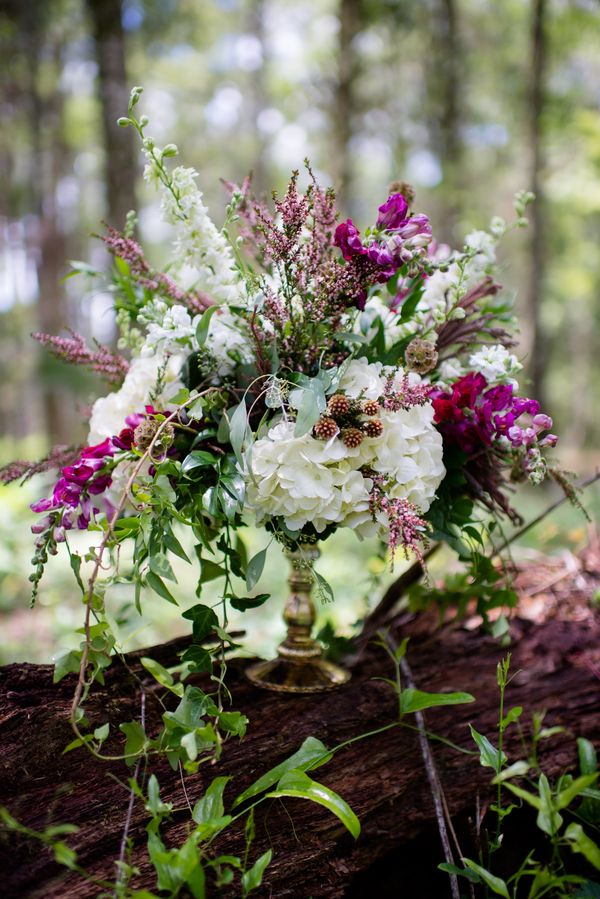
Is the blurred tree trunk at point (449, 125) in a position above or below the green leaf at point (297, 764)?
above

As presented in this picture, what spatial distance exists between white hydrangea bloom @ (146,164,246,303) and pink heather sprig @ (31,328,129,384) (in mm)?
267

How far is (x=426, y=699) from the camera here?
1151 mm

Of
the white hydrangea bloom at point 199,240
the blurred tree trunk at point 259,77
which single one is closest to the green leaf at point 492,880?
the white hydrangea bloom at point 199,240

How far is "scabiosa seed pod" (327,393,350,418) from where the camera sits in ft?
3.70

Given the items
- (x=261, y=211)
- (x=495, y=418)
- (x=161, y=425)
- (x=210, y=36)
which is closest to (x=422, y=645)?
(x=495, y=418)

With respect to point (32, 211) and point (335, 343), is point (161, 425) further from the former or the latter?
point (32, 211)

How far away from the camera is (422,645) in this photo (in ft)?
5.46

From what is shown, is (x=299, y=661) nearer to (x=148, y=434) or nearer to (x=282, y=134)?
(x=148, y=434)

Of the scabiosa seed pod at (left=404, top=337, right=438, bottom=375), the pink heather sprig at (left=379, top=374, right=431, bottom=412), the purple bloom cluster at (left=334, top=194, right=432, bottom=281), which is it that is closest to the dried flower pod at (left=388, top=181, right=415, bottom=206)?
the purple bloom cluster at (left=334, top=194, right=432, bottom=281)

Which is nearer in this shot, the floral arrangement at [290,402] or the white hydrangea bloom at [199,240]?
the floral arrangement at [290,402]

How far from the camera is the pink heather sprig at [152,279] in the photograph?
1.31 metres

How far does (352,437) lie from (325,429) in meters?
0.05

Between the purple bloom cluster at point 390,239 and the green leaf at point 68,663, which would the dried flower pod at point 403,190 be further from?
the green leaf at point 68,663

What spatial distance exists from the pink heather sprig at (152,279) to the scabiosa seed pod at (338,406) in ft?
1.40
